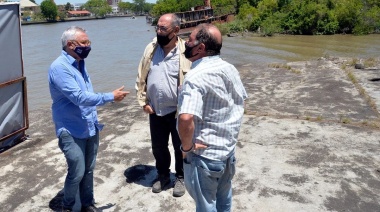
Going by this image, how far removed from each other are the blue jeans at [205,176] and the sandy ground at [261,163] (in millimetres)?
1087

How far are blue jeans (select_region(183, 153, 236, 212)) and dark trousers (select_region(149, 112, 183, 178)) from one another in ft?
3.68

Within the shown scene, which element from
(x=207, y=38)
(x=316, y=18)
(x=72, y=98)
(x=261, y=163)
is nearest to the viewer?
(x=207, y=38)

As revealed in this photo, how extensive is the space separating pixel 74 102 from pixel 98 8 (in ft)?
523

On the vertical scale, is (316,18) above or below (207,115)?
above

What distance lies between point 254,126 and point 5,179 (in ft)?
11.2

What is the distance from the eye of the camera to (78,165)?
3064 millimetres

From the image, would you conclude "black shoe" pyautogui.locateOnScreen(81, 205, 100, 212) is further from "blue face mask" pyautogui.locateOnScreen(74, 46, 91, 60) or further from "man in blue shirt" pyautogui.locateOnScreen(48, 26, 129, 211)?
"blue face mask" pyautogui.locateOnScreen(74, 46, 91, 60)

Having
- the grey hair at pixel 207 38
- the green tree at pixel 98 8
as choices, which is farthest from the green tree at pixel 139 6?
the grey hair at pixel 207 38

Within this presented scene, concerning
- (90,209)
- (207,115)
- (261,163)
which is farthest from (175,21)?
(261,163)

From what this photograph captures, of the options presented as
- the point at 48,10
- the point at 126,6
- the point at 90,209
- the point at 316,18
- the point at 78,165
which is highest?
the point at 126,6

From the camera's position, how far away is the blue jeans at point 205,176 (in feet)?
7.82

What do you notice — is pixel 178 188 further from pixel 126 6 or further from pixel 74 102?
Answer: pixel 126 6

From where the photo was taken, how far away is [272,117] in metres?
6.13

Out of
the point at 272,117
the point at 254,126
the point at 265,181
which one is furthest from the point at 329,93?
the point at 265,181
